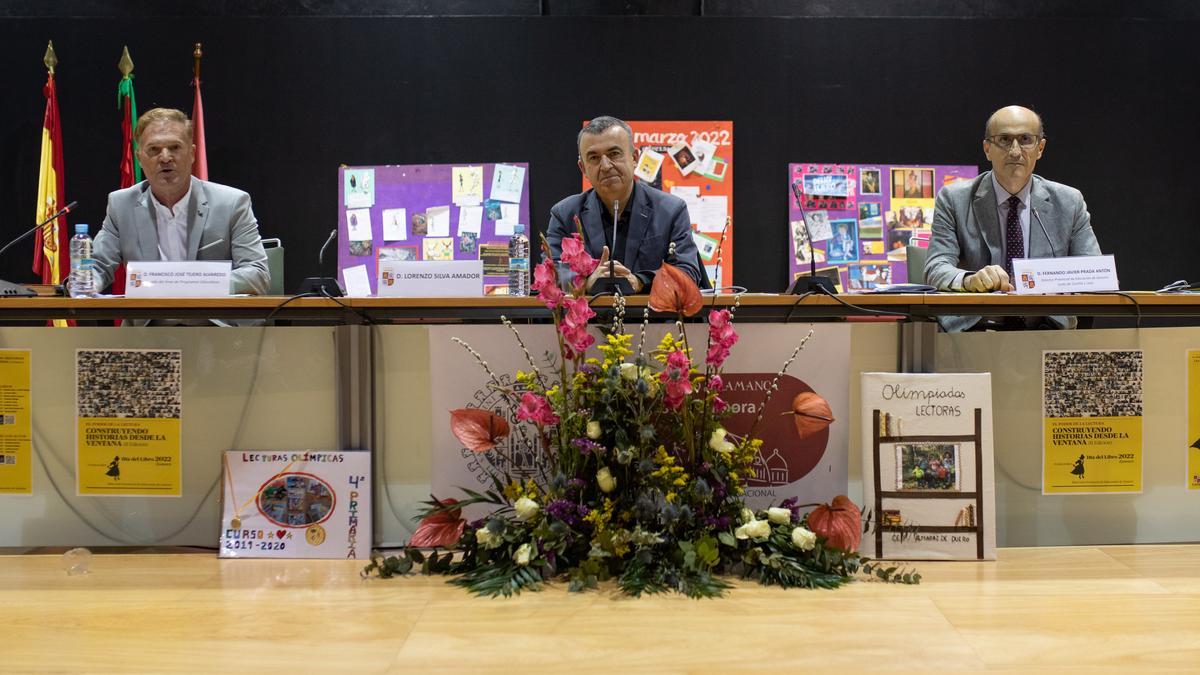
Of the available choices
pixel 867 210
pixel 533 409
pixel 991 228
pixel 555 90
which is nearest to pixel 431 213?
pixel 555 90

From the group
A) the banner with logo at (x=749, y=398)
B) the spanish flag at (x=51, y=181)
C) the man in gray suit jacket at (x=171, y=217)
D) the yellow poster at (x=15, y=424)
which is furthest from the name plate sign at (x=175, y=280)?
the spanish flag at (x=51, y=181)

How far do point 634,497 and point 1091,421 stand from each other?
1.13 metres

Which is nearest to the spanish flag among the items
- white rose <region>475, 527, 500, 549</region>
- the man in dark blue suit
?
the man in dark blue suit

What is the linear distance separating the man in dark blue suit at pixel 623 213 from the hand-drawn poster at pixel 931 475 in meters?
0.96

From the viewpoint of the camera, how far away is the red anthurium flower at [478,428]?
2.01 meters

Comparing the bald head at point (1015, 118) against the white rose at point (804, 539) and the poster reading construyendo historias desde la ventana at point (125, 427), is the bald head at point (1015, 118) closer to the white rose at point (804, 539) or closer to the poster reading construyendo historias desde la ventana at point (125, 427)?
the white rose at point (804, 539)

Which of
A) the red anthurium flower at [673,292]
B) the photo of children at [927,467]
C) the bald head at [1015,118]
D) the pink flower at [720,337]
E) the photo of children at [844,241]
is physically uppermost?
the bald head at [1015,118]

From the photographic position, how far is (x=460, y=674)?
152 centimetres

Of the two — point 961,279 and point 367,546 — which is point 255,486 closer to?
point 367,546

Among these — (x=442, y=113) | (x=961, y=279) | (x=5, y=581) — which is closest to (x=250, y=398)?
(x=5, y=581)

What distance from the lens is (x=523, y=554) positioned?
1957 mm

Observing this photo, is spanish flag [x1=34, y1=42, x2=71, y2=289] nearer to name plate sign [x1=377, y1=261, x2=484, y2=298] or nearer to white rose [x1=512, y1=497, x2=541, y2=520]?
name plate sign [x1=377, y1=261, x2=484, y2=298]

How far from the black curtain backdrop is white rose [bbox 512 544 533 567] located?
297 centimetres

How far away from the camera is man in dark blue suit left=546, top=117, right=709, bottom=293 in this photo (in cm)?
298
